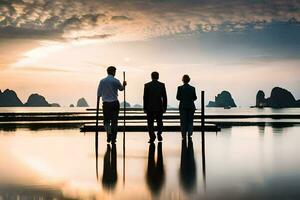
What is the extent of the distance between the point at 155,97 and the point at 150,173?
7792 mm

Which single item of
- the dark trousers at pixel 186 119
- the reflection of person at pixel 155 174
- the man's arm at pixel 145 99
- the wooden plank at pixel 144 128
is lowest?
the reflection of person at pixel 155 174

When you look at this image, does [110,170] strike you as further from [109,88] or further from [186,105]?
[186,105]

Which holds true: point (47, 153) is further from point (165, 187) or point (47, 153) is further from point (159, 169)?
point (165, 187)

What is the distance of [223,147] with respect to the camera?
47.1ft

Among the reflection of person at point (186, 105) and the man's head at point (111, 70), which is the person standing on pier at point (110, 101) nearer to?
the man's head at point (111, 70)

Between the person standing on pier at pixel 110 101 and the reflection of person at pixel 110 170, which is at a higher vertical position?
the person standing on pier at pixel 110 101

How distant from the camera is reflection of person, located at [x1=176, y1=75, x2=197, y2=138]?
689 inches

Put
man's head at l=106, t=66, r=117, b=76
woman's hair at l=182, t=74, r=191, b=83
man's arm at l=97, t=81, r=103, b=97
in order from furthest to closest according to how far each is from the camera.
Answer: woman's hair at l=182, t=74, r=191, b=83
man's head at l=106, t=66, r=117, b=76
man's arm at l=97, t=81, r=103, b=97

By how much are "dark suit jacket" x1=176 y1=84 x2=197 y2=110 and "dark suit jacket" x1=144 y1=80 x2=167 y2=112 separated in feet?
3.66

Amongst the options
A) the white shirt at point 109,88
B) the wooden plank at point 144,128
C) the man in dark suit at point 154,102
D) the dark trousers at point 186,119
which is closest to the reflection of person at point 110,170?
the white shirt at point 109,88

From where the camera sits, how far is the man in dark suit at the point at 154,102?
16281 mm

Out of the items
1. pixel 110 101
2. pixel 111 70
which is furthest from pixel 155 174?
pixel 111 70

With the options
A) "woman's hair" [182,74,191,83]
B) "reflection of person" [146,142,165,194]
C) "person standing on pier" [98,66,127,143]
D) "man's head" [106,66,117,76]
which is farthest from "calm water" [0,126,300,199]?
"woman's hair" [182,74,191,83]

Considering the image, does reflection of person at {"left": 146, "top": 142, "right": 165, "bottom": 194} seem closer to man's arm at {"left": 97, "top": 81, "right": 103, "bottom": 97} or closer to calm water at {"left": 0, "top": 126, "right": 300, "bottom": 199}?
calm water at {"left": 0, "top": 126, "right": 300, "bottom": 199}
